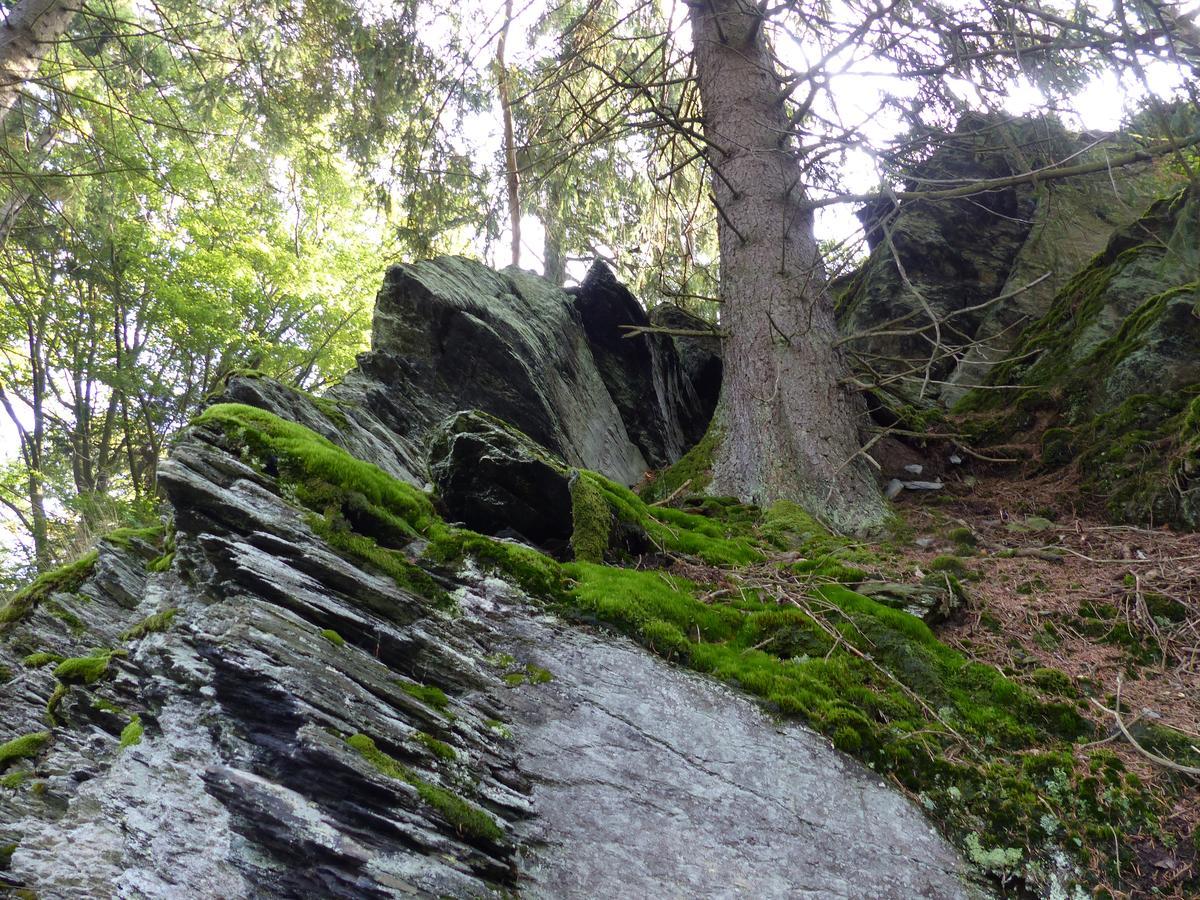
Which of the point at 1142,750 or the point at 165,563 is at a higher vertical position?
the point at 165,563

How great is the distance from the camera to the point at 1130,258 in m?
7.71

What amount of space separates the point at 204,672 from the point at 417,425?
3758mm

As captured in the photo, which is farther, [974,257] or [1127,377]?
[974,257]

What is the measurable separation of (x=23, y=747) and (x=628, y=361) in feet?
23.0

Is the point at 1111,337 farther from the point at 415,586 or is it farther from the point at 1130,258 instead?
the point at 415,586

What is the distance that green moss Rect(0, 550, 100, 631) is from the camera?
12.7 ft

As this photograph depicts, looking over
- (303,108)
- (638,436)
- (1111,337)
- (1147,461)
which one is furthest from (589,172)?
(1147,461)

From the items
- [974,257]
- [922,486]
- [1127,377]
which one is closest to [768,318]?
[922,486]

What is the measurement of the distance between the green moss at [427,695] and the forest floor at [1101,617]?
2.68 metres

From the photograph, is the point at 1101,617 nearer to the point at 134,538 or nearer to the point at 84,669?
the point at 84,669

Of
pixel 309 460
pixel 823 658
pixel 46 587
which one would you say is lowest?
pixel 823 658

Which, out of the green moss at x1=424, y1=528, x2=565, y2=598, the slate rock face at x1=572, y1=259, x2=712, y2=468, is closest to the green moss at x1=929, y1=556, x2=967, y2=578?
the green moss at x1=424, y1=528, x2=565, y2=598

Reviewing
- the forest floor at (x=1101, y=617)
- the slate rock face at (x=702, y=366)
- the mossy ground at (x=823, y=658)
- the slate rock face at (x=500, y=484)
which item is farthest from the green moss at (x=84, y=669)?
the slate rock face at (x=702, y=366)

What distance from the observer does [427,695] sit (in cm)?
290
